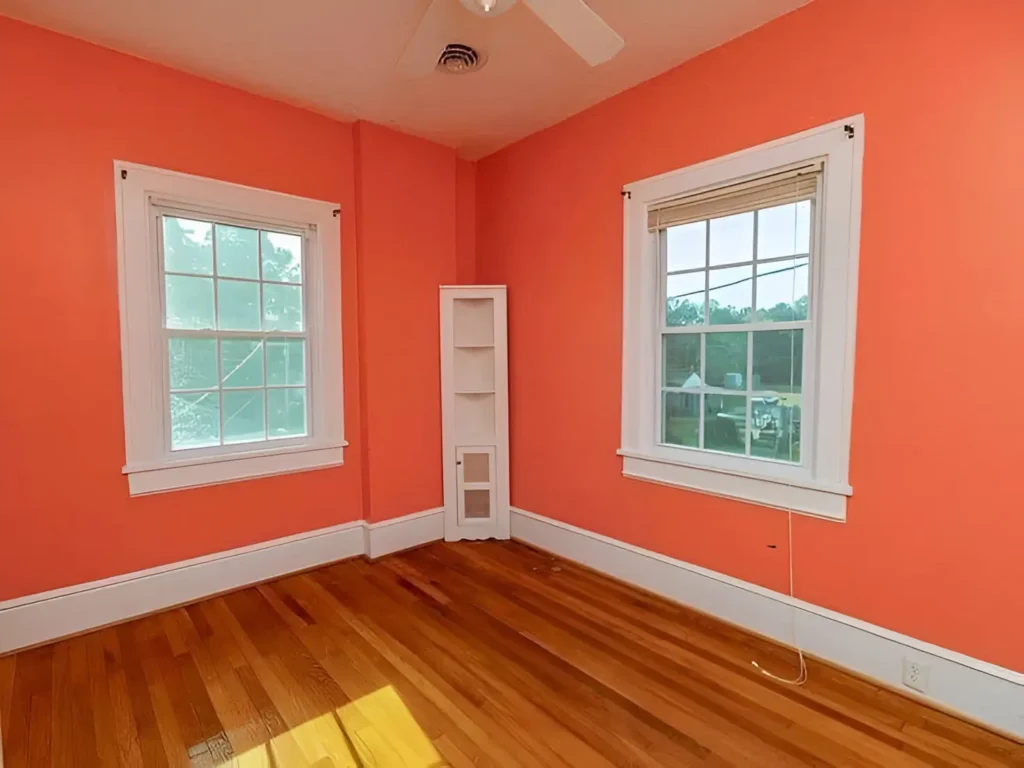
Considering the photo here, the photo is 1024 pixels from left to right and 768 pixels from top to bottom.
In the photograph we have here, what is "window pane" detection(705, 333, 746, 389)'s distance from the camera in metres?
2.51

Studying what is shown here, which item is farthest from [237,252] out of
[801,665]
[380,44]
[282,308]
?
[801,665]

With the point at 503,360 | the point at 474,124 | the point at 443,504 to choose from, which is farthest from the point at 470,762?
the point at 474,124

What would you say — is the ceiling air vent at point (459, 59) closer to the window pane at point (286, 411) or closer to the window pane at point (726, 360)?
the window pane at point (726, 360)

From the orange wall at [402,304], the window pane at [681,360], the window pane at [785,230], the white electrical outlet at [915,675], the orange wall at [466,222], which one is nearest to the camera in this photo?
the white electrical outlet at [915,675]

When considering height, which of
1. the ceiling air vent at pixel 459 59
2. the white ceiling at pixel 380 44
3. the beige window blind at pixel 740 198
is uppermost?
the white ceiling at pixel 380 44

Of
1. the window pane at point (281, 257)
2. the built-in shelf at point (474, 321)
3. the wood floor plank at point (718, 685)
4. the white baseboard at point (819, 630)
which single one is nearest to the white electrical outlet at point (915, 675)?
the white baseboard at point (819, 630)

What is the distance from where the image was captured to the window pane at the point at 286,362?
3.09 meters

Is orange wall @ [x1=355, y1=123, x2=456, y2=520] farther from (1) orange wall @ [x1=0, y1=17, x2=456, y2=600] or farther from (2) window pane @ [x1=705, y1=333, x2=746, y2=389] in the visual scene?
(2) window pane @ [x1=705, y1=333, x2=746, y2=389]

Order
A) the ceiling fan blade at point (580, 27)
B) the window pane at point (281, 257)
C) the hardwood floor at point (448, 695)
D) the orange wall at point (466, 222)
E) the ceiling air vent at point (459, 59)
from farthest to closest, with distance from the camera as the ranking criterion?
the orange wall at point (466, 222)
the window pane at point (281, 257)
the ceiling air vent at point (459, 59)
the hardwood floor at point (448, 695)
the ceiling fan blade at point (580, 27)

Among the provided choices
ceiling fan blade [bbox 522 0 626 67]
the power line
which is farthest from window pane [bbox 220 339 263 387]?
the power line

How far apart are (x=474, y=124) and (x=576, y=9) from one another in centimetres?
179

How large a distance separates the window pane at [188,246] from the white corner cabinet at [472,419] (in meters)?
1.44

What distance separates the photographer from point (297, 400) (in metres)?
3.21

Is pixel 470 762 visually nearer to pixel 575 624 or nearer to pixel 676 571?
pixel 575 624
